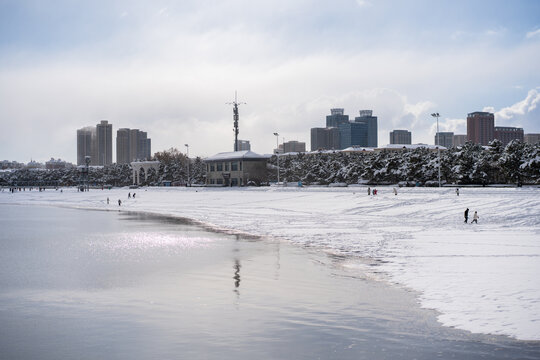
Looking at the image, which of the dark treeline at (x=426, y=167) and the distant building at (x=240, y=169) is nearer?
the dark treeline at (x=426, y=167)

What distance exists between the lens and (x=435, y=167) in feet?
286

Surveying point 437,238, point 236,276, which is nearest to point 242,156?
point 437,238

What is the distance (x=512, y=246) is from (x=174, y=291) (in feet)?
65.3

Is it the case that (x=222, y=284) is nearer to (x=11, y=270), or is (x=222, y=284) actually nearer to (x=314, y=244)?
(x=11, y=270)

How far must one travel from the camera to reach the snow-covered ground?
1723cm

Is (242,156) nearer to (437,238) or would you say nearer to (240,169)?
(240,169)

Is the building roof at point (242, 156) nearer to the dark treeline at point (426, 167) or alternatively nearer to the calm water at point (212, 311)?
the dark treeline at point (426, 167)

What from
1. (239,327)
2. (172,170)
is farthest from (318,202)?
(172,170)

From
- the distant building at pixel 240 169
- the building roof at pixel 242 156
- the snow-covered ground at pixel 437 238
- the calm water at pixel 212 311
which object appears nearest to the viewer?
the calm water at pixel 212 311

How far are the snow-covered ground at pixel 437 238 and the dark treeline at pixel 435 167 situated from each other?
1664 centimetres

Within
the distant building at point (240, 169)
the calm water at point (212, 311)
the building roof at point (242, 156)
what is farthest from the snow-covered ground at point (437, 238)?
the building roof at point (242, 156)

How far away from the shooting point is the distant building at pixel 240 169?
12150 cm

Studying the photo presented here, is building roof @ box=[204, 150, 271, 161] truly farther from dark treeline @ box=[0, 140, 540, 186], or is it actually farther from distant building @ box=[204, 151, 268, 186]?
dark treeline @ box=[0, 140, 540, 186]

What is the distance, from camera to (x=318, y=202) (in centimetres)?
6962
